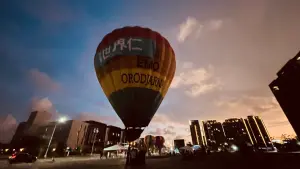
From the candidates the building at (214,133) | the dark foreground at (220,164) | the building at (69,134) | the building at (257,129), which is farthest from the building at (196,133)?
the dark foreground at (220,164)

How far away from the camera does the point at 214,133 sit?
18412 centimetres

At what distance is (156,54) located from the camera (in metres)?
19.5

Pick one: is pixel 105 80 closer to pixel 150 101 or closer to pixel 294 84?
pixel 150 101

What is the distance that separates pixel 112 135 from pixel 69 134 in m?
30.5

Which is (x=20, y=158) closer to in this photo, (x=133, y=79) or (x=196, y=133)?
(x=133, y=79)

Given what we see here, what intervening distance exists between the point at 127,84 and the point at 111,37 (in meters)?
5.63

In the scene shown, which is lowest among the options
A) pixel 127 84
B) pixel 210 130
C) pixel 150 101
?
pixel 150 101

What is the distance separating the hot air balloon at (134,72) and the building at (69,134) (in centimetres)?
8974

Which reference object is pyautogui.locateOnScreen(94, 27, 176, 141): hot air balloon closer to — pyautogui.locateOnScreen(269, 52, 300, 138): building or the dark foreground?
the dark foreground

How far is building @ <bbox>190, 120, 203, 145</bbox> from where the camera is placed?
615ft

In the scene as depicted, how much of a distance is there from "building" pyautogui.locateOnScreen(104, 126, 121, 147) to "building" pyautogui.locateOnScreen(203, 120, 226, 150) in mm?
94844

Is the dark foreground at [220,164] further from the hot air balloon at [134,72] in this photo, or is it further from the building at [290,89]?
the building at [290,89]

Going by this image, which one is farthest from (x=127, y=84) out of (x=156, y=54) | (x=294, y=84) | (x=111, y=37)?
(x=294, y=84)

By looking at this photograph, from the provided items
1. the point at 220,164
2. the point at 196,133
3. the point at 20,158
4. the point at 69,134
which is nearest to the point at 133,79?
the point at 220,164
